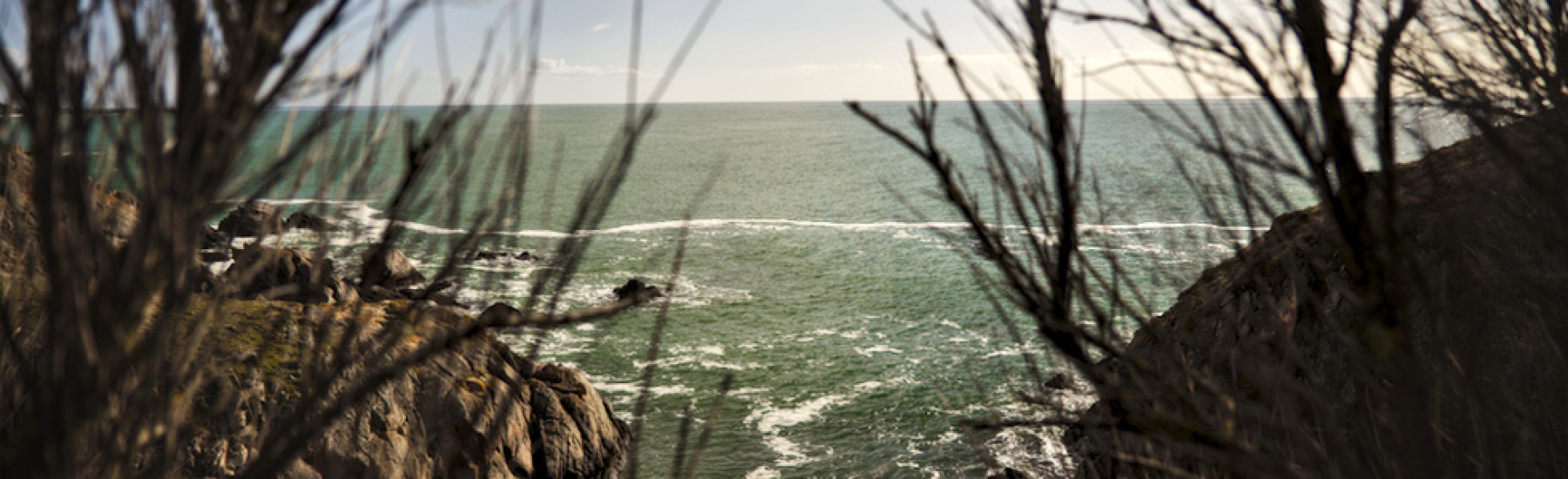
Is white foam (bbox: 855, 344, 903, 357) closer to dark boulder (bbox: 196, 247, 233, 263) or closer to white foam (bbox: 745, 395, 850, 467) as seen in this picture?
white foam (bbox: 745, 395, 850, 467)

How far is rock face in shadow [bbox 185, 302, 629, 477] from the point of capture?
9352mm

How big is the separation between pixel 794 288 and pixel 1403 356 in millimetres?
37706

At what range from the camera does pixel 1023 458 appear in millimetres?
20938

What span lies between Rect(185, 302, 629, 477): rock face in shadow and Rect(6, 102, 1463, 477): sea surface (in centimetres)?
128

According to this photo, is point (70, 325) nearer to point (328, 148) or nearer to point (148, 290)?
point (148, 290)

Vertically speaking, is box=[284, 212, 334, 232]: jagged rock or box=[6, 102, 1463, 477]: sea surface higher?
box=[284, 212, 334, 232]: jagged rock

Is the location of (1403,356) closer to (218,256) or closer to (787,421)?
(218,256)

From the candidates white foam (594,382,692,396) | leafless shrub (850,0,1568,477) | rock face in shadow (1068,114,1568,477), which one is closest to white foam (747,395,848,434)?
white foam (594,382,692,396)

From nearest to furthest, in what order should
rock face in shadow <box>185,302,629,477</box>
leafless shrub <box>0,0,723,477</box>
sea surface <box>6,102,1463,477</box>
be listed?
leafless shrub <box>0,0,723,477</box>, sea surface <box>6,102,1463,477</box>, rock face in shadow <box>185,302,629,477</box>

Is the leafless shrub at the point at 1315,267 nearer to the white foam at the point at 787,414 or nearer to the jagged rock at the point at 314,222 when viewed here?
the jagged rock at the point at 314,222

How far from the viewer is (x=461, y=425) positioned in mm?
13039

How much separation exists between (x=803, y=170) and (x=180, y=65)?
320ft

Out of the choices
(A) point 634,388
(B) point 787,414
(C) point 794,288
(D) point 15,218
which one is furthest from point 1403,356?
(C) point 794,288

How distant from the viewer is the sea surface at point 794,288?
3619mm
